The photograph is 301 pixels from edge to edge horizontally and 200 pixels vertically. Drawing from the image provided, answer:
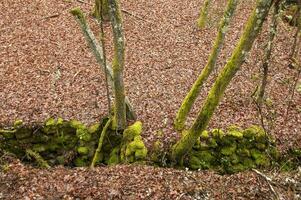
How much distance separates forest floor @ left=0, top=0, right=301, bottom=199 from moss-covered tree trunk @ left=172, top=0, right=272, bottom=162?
65 cm

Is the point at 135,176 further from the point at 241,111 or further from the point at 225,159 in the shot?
the point at 241,111

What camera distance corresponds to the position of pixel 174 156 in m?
8.00

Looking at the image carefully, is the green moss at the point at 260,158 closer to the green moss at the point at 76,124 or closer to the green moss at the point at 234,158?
the green moss at the point at 234,158

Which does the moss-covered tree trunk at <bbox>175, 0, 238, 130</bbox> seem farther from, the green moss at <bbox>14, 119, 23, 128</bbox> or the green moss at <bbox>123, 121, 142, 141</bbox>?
the green moss at <bbox>14, 119, 23, 128</bbox>

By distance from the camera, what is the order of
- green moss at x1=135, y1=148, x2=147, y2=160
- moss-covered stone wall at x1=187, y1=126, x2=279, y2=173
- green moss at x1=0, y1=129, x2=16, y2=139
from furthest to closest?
1. green moss at x1=0, y1=129, x2=16, y2=139
2. moss-covered stone wall at x1=187, y1=126, x2=279, y2=173
3. green moss at x1=135, y1=148, x2=147, y2=160

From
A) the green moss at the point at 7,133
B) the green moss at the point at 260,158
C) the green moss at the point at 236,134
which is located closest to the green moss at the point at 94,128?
the green moss at the point at 7,133

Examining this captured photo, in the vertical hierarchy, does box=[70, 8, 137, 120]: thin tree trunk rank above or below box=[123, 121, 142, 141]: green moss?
above

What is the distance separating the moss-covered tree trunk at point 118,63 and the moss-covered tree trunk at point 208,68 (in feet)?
4.57

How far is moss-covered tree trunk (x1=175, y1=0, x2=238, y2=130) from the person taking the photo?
702cm

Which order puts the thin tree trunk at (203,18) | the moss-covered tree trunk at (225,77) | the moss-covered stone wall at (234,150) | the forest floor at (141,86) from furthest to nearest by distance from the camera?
the thin tree trunk at (203,18) → the moss-covered stone wall at (234,150) → the forest floor at (141,86) → the moss-covered tree trunk at (225,77)

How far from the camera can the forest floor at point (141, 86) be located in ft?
21.9

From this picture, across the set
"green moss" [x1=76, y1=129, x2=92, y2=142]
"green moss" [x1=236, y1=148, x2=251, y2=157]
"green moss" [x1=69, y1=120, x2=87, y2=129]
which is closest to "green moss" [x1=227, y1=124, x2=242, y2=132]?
"green moss" [x1=236, y1=148, x2=251, y2=157]

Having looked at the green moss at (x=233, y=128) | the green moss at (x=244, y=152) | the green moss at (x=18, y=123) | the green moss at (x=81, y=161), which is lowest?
the green moss at (x=81, y=161)

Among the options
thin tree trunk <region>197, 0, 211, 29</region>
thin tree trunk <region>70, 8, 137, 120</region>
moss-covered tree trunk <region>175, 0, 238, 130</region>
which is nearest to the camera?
moss-covered tree trunk <region>175, 0, 238, 130</region>
